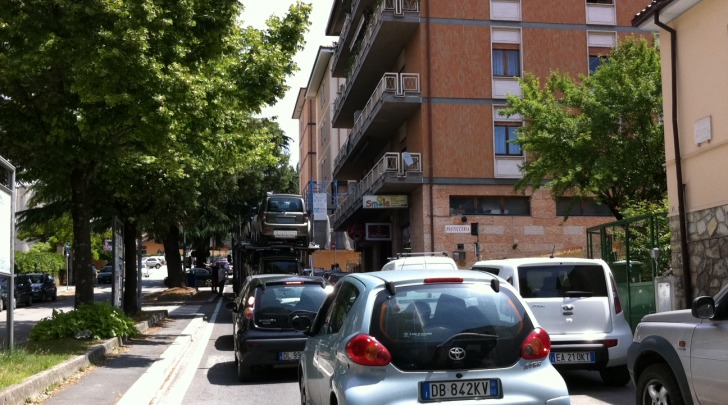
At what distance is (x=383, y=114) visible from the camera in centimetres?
3331

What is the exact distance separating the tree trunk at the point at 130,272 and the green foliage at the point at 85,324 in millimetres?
8264

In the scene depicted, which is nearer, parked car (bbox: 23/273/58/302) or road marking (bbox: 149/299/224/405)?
road marking (bbox: 149/299/224/405)

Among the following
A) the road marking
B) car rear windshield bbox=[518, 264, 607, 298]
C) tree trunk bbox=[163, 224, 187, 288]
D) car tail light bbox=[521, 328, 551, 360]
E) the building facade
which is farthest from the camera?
tree trunk bbox=[163, 224, 187, 288]

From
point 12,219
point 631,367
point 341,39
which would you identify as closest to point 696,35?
point 631,367

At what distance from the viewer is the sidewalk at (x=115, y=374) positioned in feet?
29.5

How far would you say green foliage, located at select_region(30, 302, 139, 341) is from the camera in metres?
14.3

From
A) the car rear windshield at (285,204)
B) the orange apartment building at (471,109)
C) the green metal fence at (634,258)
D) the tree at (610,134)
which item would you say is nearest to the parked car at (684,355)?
the green metal fence at (634,258)

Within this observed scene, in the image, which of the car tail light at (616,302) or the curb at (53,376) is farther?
the car tail light at (616,302)

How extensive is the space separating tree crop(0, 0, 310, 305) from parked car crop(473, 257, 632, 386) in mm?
6683

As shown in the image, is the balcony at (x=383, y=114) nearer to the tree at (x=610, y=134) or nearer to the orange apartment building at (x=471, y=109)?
the orange apartment building at (x=471, y=109)

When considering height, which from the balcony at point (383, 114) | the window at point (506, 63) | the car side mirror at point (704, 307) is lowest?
the car side mirror at point (704, 307)

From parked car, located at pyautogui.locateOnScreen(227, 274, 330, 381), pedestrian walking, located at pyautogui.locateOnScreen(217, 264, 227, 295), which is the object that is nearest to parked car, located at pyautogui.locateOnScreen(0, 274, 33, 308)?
pedestrian walking, located at pyautogui.locateOnScreen(217, 264, 227, 295)

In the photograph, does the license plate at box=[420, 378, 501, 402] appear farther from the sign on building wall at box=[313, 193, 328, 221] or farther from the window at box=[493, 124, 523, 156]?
the sign on building wall at box=[313, 193, 328, 221]

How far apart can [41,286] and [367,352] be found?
127ft
